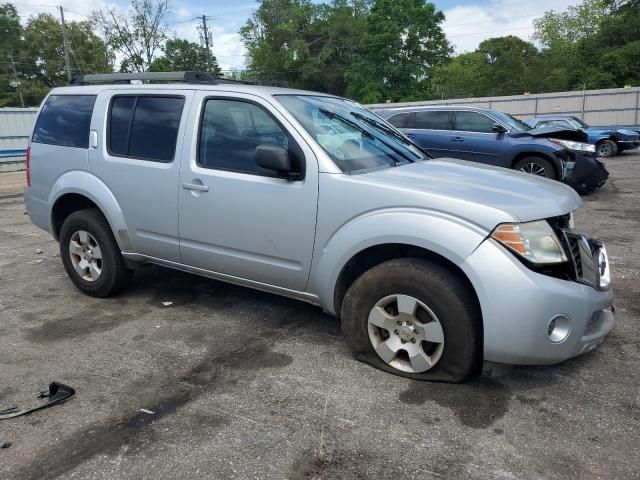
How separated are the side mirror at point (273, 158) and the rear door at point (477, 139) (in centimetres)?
760

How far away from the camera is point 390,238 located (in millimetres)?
3148

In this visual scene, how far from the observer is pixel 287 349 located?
3.76 metres

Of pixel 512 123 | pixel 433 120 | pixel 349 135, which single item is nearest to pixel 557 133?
pixel 512 123

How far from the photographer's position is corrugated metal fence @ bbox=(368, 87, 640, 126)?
962 inches

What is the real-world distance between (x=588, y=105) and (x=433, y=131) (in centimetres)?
1854

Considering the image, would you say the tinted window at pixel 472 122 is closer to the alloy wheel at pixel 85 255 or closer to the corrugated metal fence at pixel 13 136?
the alloy wheel at pixel 85 255

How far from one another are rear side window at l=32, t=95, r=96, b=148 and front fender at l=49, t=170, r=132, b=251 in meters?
0.29

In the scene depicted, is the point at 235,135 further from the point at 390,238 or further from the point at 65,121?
the point at 65,121

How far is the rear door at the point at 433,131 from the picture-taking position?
1068 centimetres

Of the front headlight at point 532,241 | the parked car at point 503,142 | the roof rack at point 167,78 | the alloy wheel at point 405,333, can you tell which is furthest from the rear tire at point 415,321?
the parked car at point 503,142

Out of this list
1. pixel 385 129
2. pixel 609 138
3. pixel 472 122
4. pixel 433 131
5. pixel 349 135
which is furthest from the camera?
pixel 609 138

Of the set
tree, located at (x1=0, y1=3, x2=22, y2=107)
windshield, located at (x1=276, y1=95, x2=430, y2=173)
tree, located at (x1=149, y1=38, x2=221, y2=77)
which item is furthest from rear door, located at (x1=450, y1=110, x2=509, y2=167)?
tree, located at (x1=0, y1=3, x2=22, y2=107)

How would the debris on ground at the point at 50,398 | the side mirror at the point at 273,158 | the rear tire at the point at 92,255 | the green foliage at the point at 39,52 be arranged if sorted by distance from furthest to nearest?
the green foliage at the point at 39,52, the rear tire at the point at 92,255, the side mirror at the point at 273,158, the debris on ground at the point at 50,398

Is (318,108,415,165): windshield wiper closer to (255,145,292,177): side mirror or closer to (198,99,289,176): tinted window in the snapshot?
(198,99,289,176): tinted window
